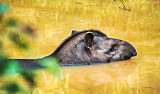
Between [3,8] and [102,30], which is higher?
[3,8]

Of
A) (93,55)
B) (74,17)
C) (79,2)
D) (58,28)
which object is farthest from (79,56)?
(79,2)

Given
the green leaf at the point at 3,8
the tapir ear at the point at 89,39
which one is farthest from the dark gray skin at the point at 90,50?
the green leaf at the point at 3,8

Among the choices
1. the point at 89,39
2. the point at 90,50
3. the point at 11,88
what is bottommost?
the point at 90,50

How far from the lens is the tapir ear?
20.2 feet

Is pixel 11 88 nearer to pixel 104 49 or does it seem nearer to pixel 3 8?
pixel 3 8

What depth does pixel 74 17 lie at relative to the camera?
36.2 feet

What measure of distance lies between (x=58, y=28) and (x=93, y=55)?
11.8 feet

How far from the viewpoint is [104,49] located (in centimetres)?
639

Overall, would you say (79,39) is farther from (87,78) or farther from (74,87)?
(74,87)

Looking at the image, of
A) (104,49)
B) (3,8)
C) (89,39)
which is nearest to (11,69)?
(3,8)

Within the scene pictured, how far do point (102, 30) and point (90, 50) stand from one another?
3109 mm

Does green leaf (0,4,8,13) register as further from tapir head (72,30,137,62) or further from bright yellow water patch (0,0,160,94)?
tapir head (72,30,137,62)

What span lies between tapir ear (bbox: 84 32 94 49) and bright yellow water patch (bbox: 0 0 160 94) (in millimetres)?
521

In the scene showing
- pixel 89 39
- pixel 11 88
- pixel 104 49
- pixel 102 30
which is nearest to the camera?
pixel 11 88
